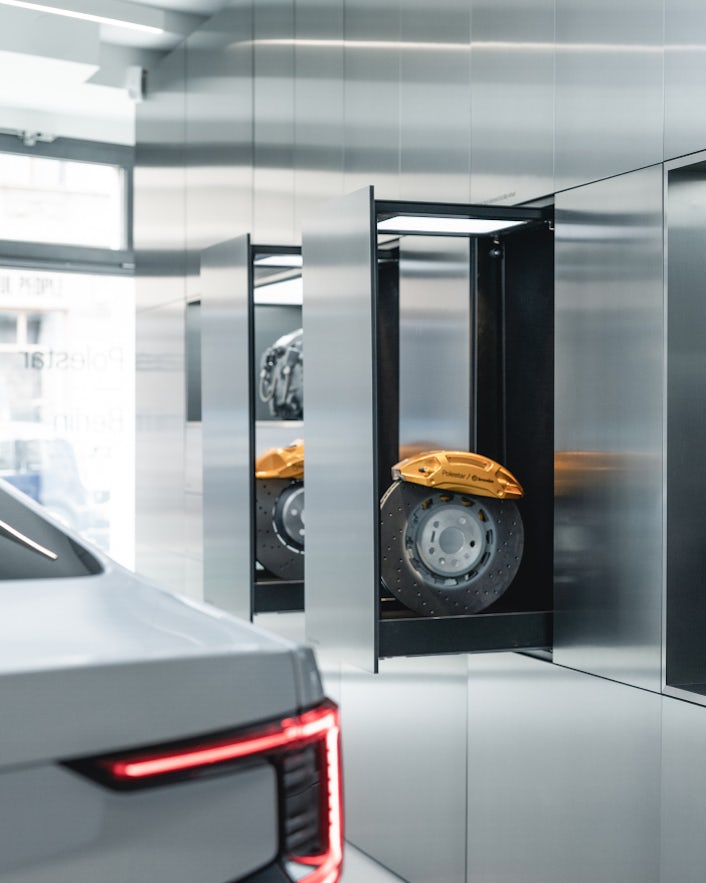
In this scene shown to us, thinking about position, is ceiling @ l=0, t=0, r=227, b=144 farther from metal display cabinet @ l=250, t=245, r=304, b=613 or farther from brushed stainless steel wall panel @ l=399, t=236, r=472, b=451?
brushed stainless steel wall panel @ l=399, t=236, r=472, b=451

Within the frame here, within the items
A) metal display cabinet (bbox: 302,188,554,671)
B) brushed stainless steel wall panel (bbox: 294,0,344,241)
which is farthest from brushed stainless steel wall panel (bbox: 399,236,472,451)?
brushed stainless steel wall panel (bbox: 294,0,344,241)

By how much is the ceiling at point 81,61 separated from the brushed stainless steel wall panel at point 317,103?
3.96 feet

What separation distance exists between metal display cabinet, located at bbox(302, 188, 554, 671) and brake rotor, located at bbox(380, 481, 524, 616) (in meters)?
0.02

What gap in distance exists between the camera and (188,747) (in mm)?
984

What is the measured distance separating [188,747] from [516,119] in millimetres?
2752

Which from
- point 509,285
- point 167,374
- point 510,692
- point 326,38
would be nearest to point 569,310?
point 509,285

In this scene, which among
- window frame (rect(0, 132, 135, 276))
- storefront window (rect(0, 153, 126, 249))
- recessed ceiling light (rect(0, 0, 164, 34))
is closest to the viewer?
recessed ceiling light (rect(0, 0, 164, 34))

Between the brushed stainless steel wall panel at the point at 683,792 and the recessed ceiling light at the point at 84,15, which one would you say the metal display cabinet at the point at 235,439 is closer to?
the brushed stainless steel wall panel at the point at 683,792

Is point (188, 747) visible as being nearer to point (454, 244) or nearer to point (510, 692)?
point (510, 692)

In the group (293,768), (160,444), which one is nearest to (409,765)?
(160,444)

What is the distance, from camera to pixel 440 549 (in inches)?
120

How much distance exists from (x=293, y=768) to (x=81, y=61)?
575cm

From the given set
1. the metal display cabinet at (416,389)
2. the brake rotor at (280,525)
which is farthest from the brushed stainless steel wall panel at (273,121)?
the brake rotor at (280,525)

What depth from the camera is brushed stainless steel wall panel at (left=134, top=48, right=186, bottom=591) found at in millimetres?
6059
